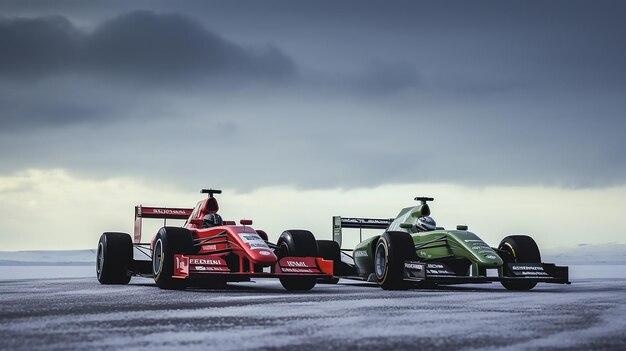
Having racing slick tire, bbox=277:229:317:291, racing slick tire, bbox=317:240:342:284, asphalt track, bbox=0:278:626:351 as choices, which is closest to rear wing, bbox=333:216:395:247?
racing slick tire, bbox=317:240:342:284

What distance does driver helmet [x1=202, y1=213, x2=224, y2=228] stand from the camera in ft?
63.0

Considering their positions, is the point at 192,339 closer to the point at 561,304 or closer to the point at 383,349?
the point at 383,349

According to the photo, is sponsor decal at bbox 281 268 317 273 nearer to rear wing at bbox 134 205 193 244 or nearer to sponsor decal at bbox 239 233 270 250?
sponsor decal at bbox 239 233 270 250

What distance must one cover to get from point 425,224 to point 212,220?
5.21 metres

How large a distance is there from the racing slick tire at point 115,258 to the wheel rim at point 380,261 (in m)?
6.12

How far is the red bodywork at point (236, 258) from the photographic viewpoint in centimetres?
1636

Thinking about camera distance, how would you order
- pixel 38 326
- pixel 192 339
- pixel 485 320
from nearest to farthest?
pixel 192 339 → pixel 38 326 → pixel 485 320

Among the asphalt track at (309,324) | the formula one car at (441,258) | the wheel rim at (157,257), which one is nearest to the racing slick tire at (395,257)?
the formula one car at (441,258)

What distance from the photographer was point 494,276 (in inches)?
679

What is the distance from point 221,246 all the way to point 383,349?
Result: 11.4 m

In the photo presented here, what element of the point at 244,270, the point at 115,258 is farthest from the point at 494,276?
the point at 115,258

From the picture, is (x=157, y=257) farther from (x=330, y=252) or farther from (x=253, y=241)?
(x=330, y=252)

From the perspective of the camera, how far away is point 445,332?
26.9 feet

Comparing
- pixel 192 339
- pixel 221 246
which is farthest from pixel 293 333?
pixel 221 246
